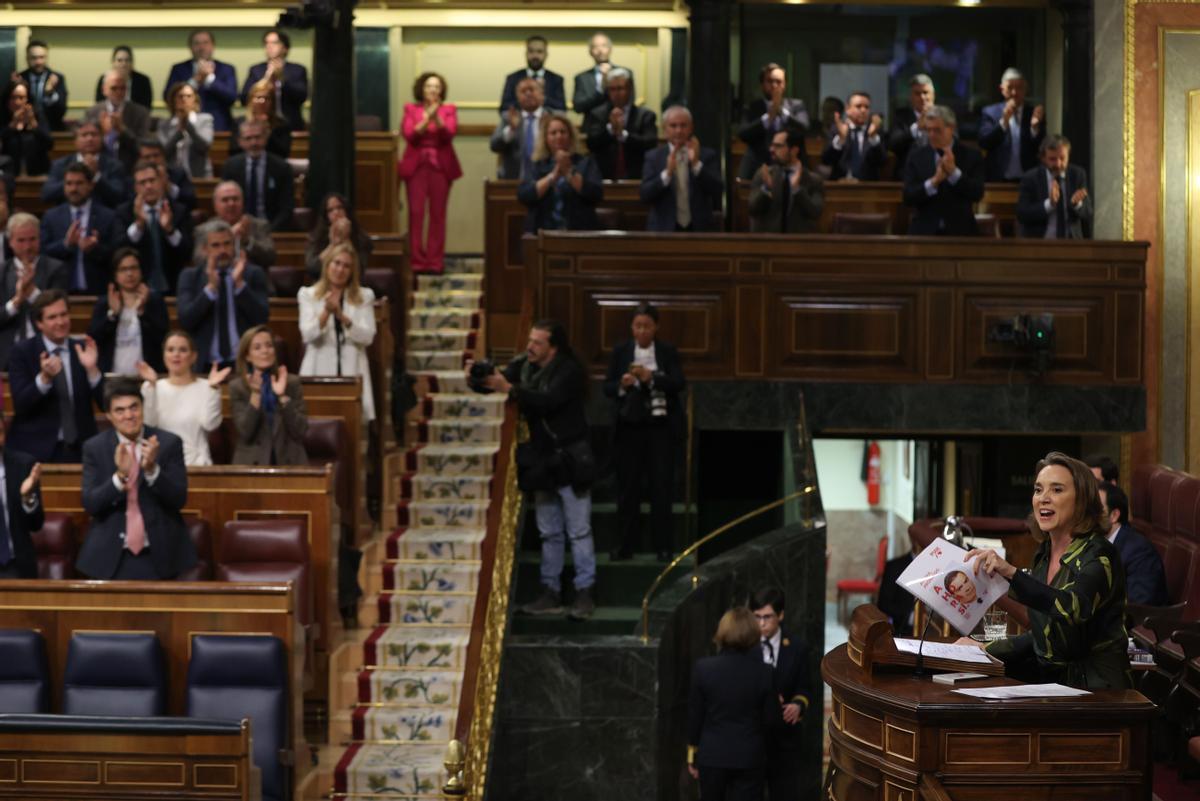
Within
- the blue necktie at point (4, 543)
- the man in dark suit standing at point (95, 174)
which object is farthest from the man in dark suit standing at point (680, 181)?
the blue necktie at point (4, 543)

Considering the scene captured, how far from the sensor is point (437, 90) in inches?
434

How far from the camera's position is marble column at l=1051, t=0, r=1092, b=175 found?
1080 centimetres

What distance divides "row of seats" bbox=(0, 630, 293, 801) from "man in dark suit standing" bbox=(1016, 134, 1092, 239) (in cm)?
539

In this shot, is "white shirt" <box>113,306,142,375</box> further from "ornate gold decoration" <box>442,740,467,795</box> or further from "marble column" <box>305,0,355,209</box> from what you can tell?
"ornate gold decoration" <box>442,740,467,795</box>

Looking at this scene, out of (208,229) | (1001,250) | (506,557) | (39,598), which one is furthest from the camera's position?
(1001,250)

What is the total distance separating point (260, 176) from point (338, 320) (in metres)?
1.96

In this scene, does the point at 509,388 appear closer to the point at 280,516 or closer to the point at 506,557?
the point at 506,557

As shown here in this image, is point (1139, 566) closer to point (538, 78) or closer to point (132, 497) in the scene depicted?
point (132, 497)

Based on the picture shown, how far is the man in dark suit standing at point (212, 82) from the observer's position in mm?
11547

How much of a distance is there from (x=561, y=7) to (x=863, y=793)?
10.2 m

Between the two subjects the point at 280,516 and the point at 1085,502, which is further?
the point at 280,516

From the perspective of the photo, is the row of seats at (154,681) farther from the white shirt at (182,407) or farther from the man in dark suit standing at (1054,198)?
the man in dark suit standing at (1054,198)

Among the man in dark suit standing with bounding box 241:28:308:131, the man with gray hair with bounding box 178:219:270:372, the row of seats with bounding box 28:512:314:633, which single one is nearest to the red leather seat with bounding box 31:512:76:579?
the row of seats with bounding box 28:512:314:633

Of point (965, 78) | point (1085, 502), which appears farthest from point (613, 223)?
point (1085, 502)
